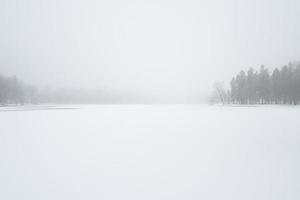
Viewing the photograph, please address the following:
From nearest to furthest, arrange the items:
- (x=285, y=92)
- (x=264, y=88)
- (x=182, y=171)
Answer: (x=182, y=171)
(x=285, y=92)
(x=264, y=88)

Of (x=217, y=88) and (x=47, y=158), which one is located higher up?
(x=217, y=88)

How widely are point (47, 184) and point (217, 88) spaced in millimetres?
87375

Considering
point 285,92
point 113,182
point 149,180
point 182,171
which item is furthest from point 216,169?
point 285,92

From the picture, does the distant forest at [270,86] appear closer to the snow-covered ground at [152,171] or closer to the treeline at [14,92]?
the snow-covered ground at [152,171]

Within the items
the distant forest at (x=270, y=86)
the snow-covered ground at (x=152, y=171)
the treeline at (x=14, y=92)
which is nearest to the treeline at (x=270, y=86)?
the distant forest at (x=270, y=86)

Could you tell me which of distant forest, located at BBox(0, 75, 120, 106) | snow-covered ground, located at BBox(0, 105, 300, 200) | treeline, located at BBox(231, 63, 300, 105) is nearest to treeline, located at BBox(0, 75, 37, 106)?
distant forest, located at BBox(0, 75, 120, 106)

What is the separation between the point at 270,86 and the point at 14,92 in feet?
314

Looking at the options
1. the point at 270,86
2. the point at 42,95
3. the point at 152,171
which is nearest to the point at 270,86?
the point at 270,86

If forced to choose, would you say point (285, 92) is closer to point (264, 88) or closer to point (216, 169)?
point (264, 88)

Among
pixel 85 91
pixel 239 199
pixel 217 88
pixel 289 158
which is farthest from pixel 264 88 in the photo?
pixel 85 91

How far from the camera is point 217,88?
85.4m

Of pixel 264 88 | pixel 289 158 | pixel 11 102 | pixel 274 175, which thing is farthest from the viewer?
pixel 11 102

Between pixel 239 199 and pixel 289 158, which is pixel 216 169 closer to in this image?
pixel 239 199

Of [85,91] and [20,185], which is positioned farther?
[85,91]
